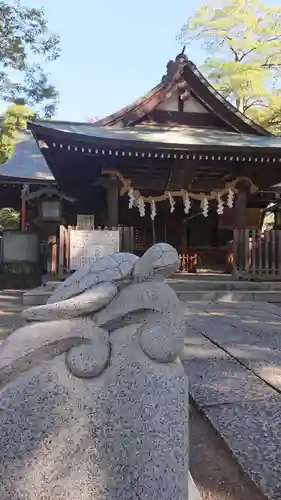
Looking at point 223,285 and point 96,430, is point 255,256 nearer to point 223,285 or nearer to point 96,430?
point 223,285

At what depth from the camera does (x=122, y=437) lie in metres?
1.37

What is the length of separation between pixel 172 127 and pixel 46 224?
15.2 feet

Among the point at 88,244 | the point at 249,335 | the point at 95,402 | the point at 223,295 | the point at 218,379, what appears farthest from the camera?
the point at 88,244

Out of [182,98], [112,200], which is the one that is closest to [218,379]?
[112,200]

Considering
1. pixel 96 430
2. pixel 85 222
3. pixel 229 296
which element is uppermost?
pixel 85 222

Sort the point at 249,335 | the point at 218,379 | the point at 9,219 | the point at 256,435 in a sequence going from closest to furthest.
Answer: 1. the point at 256,435
2. the point at 218,379
3. the point at 249,335
4. the point at 9,219

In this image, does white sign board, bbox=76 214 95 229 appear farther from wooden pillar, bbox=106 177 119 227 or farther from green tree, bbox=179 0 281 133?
green tree, bbox=179 0 281 133

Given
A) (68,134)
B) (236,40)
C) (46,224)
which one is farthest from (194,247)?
(236,40)

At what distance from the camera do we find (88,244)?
8367 millimetres

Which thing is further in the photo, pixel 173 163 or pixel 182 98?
pixel 182 98

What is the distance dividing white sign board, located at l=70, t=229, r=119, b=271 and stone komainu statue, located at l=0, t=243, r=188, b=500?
272 inches

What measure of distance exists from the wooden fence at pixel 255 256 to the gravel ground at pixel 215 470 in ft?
23.5

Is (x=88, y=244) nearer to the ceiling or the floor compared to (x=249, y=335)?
nearer to the ceiling

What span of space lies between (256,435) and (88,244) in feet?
21.5
